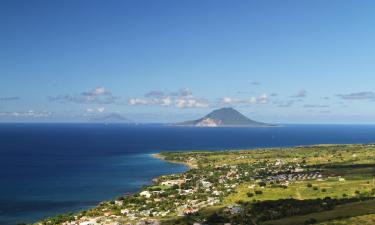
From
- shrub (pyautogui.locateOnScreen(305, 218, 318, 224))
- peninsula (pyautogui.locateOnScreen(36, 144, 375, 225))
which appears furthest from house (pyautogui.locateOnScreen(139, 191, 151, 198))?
shrub (pyautogui.locateOnScreen(305, 218, 318, 224))

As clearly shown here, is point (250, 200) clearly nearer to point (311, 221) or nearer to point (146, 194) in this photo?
point (311, 221)

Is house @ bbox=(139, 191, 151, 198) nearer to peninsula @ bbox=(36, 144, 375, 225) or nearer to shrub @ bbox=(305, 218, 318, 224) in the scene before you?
peninsula @ bbox=(36, 144, 375, 225)

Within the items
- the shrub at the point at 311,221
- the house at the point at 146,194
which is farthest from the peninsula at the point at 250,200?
the shrub at the point at 311,221

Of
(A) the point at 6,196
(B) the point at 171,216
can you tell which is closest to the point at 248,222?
(B) the point at 171,216

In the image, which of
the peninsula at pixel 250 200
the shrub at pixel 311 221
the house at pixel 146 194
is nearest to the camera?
the shrub at pixel 311 221

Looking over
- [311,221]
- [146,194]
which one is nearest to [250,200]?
[311,221]

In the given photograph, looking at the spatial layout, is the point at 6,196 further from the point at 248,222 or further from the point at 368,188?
the point at 368,188

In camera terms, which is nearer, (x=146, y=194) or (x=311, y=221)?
(x=311, y=221)

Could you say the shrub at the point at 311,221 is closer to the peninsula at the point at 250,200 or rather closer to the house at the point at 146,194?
the peninsula at the point at 250,200
